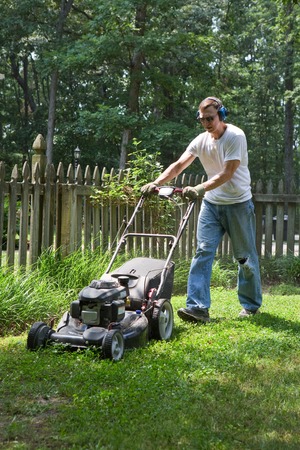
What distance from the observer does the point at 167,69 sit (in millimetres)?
25000

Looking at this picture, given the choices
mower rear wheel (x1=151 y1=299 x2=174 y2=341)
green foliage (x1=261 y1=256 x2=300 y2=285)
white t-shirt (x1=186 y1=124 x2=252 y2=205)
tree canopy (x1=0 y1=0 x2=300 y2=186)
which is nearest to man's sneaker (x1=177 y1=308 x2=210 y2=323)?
mower rear wheel (x1=151 y1=299 x2=174 y2=341)

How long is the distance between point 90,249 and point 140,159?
1701 millimetres

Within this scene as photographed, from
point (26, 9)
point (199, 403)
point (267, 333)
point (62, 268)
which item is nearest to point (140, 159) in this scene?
point (62, 268)

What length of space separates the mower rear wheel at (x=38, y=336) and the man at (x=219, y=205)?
1.45m

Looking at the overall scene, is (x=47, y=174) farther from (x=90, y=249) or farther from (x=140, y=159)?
(x=140, y=159)

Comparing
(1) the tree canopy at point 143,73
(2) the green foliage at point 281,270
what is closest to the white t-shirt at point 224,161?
(2) the green foliage at point 281,270

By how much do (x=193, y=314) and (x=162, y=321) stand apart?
0.70 m

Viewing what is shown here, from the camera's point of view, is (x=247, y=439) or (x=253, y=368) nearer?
(x=247, y=439)

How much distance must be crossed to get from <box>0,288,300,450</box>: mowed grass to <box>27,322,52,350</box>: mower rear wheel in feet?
0.21

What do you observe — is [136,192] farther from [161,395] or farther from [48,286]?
[161,395]

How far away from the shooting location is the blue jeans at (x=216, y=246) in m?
5.53

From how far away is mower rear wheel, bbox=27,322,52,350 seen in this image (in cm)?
432

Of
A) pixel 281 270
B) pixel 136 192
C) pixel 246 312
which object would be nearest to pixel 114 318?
pixel 246 312

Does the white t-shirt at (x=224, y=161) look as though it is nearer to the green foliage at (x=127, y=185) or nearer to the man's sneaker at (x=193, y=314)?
the man's sneaker at (x=193, y=314)
